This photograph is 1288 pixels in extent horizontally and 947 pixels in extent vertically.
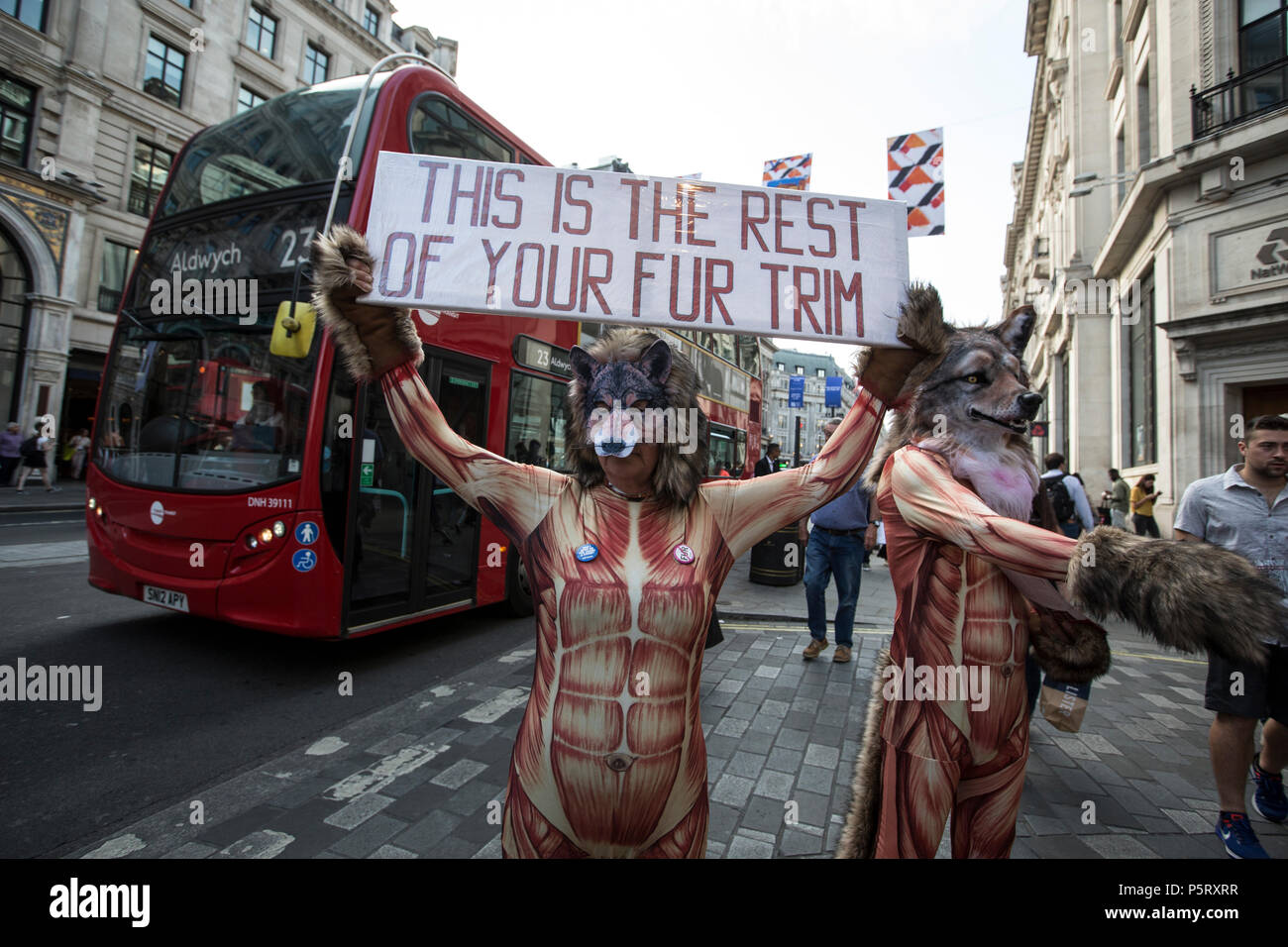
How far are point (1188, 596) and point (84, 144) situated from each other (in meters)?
28.2

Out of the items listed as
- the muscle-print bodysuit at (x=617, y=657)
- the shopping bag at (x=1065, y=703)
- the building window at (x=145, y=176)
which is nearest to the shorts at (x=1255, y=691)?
the shopping bag at (x=1065, y=703)

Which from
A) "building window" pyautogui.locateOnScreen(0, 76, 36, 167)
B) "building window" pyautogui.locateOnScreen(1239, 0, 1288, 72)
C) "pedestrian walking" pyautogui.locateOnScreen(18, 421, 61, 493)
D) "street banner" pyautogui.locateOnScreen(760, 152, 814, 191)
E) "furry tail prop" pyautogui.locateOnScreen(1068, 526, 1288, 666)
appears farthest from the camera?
"building window" pyautogui.locateOnScreen(0, 76, 36, 167)

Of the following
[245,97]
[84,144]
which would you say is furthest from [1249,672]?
[245,97]

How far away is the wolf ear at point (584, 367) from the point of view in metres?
1.56

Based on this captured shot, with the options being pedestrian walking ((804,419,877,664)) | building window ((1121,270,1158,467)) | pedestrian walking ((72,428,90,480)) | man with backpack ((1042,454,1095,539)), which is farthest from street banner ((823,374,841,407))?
pedestrian walking ((72,428,90,480))

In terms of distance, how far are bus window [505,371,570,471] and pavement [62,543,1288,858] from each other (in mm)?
2268

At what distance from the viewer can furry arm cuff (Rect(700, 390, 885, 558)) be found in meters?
1.58

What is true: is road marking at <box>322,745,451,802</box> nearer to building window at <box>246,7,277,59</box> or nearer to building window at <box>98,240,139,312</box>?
building window at <box>98,240,139,312</box>

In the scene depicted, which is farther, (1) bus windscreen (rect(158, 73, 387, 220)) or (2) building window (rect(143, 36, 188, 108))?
(2) building window (rect(143, 36, 188, 108))

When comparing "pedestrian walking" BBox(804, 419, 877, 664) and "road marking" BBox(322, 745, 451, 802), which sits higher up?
"pedestrian walking" BBox(804, 419, 877, 664)

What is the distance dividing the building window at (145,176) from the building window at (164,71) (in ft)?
6.44

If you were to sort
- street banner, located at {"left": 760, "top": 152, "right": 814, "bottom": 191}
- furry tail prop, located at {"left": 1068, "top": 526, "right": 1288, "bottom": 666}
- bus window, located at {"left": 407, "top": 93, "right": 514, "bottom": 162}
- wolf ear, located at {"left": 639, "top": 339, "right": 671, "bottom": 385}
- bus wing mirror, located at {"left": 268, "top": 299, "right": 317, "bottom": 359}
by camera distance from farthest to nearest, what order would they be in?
street banner, located at {"left": 760, "top": 152, "right": 814, "bottom": 191}
bus window, located at {"left": 407, "top": 93, "right": 514, "bottom": 162}
bus wing mirror, located at {"left": 268, "top": 299, "right": 317, "bottom": 359}
wolf ear, located at {"left": 639, "top": 339, "right": 671, "bottom": 385}
furry tail prop, located at {"left": 1068, "top": 526, "right": 1288, "bottom": 666}

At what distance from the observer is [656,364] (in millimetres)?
1515

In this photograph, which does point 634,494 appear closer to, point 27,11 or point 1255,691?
point 1255,691
